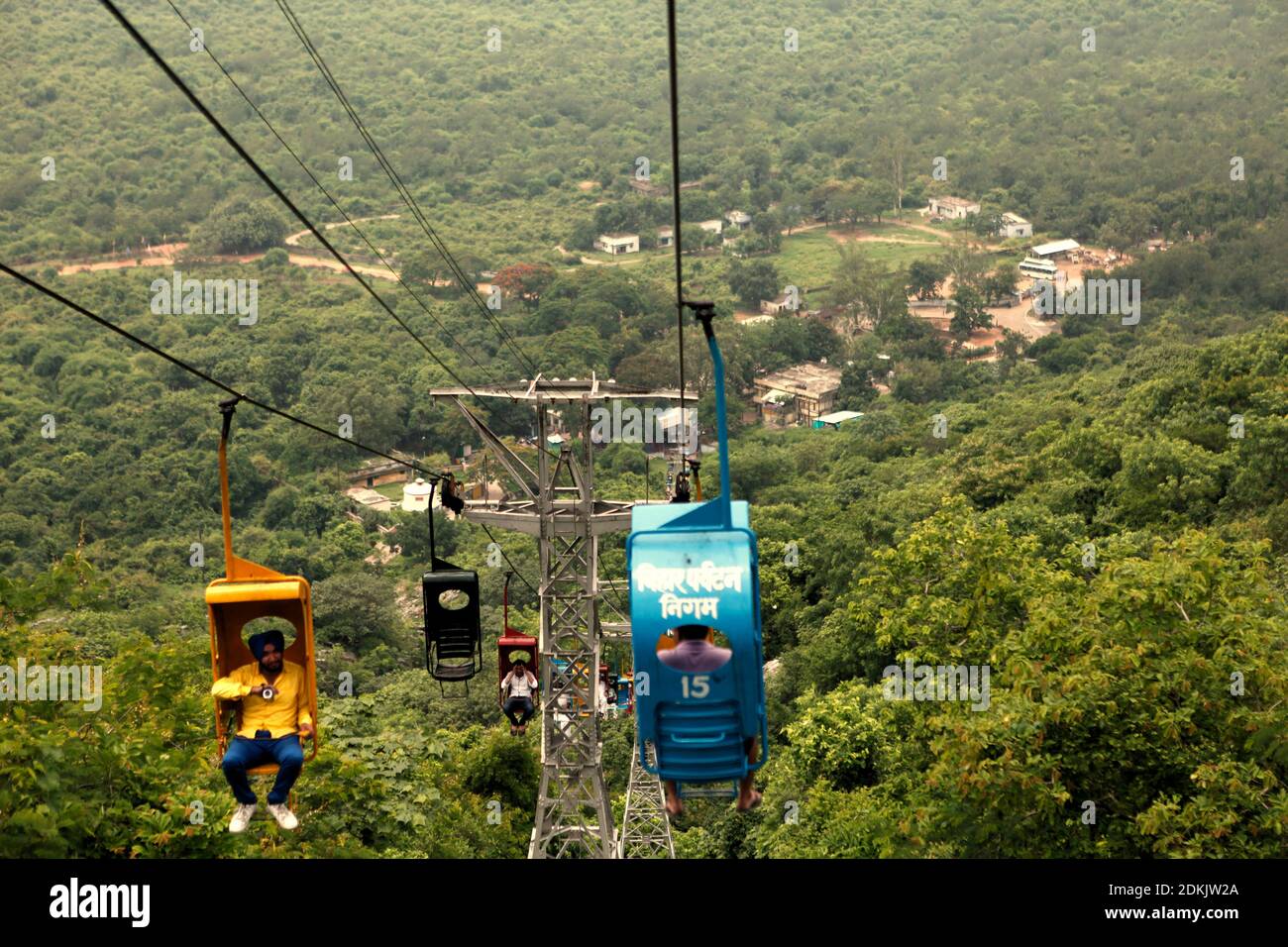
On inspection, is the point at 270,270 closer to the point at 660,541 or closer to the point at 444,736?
the point at 444,736

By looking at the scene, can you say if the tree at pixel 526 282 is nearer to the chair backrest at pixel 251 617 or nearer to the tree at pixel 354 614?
the tree at pixel 354 614

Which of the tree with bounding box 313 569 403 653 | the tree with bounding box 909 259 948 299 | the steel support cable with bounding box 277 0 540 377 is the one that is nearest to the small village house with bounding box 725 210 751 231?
the steel support cable with bounding box 277 0 540 377

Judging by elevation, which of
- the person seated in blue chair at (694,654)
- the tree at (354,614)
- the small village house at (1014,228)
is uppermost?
the person seated in blue chair at (694,654)

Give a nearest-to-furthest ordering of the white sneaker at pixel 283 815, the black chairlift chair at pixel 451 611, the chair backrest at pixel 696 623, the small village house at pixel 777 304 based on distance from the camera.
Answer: the chair backrest at pixel 696 623 → the white sneaker at pixel 283 815 → the black chairlift chair at pixel 451 611 → the small village house at pixel 777 304

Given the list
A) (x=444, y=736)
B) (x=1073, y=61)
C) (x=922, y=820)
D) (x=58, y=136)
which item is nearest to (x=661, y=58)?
(x=1073, y=61)

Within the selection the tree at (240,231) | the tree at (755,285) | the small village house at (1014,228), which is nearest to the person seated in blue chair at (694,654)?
the tree at (755,285)

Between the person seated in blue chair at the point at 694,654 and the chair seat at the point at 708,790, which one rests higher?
the person seated in blue chair at the point at 694,654

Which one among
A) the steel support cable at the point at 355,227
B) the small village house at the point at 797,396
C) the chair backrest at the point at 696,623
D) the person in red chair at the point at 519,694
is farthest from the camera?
the small village house at the point at 797,396
